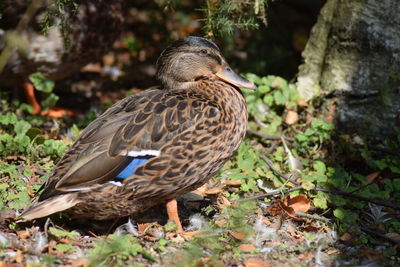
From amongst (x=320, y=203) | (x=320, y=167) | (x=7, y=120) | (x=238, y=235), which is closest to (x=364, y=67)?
(x=320, y=167)

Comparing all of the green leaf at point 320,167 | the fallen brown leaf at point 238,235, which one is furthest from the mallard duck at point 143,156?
the green leaf at point 320,167

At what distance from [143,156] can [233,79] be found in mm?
969

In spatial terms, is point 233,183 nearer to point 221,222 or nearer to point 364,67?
point 221,222

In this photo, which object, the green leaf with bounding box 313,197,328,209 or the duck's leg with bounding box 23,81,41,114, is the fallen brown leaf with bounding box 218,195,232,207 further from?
the duck's leg with bounding box 23,81,41,114

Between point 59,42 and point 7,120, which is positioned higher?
point 59,42

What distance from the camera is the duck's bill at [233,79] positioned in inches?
167

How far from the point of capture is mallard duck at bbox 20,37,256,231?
12.0 ft

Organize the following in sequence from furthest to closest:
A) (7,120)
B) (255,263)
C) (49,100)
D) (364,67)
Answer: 1. (49,100)
2. (364,67)
3. (7,120)
4. (255,263)

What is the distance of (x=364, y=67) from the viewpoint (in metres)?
5.45

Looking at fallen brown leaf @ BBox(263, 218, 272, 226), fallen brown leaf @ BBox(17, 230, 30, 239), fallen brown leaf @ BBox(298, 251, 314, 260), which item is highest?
fallen brown leaf @ BBox(17, 230, 30, 239)

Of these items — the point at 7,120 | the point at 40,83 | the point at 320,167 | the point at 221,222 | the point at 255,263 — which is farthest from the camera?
the point at 40,83

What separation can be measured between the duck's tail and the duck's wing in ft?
0.14

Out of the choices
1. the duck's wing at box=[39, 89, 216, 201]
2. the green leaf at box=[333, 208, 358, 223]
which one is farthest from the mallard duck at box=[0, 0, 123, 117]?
the green leaf at box=[333, 208, 358, 223]

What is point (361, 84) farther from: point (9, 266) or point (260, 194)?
point (9, 266)
